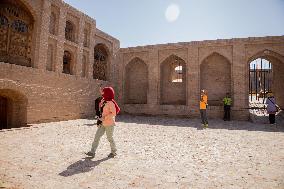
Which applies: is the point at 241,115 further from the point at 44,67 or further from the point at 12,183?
the point at 12,183

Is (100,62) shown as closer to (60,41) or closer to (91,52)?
(91,52)

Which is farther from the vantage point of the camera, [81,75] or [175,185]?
[81,75]

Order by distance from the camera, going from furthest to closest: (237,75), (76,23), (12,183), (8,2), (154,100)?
(154,100)
(237,75)
(76,23)
(8,2)
(12,183)

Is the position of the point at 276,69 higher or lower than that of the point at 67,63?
higher

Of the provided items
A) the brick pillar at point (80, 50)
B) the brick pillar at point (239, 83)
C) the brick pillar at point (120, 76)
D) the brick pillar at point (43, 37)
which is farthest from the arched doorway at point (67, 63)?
the brick pillar at point (239, 83)

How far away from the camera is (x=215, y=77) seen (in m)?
15.1

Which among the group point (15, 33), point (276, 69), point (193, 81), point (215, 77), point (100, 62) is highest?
point (15, 33)

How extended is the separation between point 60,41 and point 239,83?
1072 centimetres

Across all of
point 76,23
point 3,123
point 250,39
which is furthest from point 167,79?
point 3,123

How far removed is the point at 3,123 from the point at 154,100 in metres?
9.35

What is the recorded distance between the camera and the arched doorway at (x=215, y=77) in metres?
14.9

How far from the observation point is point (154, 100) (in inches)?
634

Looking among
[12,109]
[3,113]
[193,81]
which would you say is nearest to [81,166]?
[12,109]

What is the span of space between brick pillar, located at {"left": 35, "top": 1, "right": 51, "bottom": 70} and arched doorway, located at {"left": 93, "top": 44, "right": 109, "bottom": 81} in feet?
15.1
